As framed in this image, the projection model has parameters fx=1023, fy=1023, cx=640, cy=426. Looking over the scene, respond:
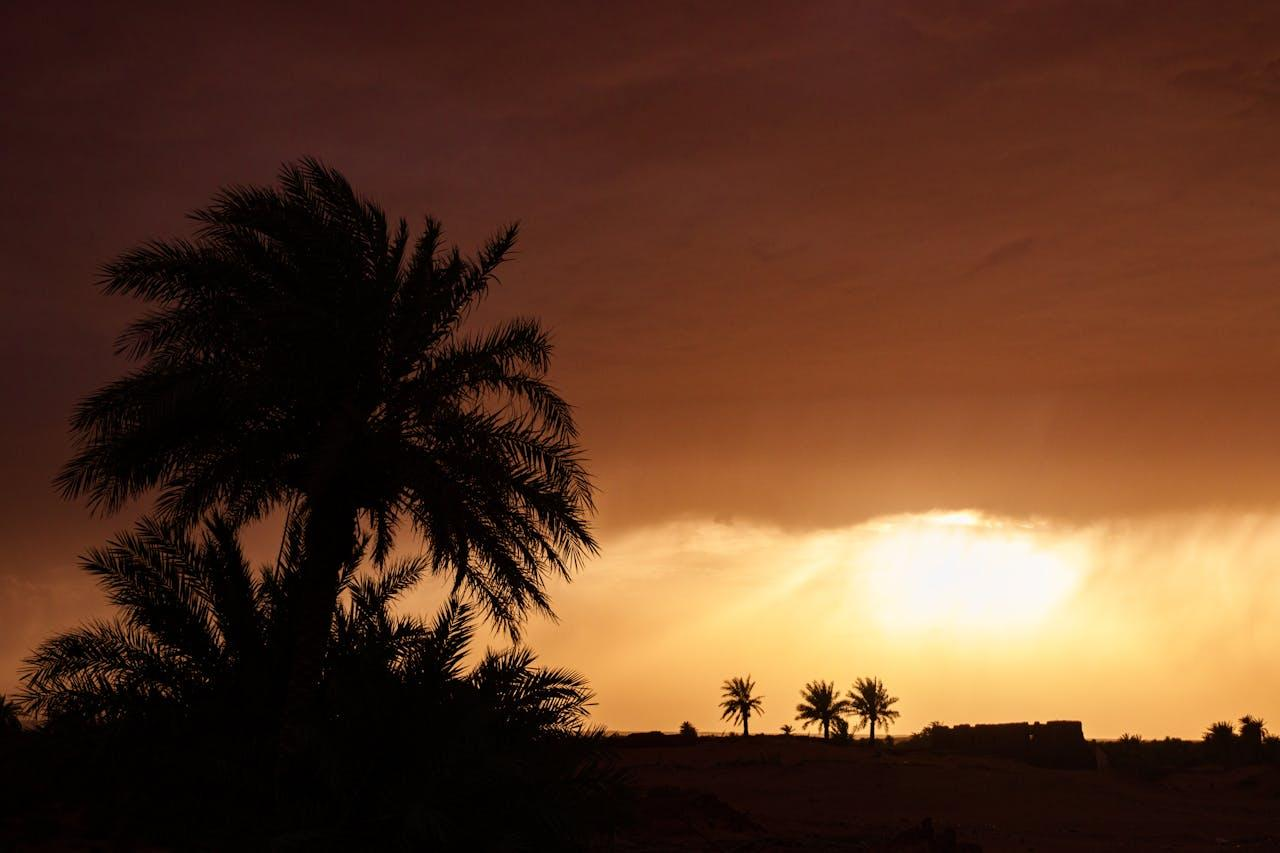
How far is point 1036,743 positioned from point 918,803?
18037mm

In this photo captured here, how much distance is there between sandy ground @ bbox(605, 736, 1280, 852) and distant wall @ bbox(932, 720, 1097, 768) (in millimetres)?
1610

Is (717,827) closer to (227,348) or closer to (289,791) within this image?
(289,791)

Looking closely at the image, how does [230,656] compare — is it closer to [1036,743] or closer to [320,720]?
[320,720]

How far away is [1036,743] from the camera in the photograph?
53.5 meters

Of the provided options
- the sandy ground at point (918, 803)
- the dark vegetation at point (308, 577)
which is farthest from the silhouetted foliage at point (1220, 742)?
the dark vegetation at point (308, 577)

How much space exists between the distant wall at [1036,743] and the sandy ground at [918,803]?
5.28ft

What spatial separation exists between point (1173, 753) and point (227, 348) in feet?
176

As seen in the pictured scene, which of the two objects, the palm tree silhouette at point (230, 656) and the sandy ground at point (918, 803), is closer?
the palm tree silhouette at point (230, 656)

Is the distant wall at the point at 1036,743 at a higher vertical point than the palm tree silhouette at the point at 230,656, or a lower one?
higher

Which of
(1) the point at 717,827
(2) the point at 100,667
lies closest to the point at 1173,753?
(1) the point at 717,827

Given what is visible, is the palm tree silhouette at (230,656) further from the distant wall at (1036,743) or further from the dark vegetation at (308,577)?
the distant wall at (1036,743)

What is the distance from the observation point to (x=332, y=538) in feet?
53.6

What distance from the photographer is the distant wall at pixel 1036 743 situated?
52.4 meters

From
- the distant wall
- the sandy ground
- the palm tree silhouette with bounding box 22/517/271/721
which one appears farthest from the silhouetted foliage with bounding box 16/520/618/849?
the distant wall
